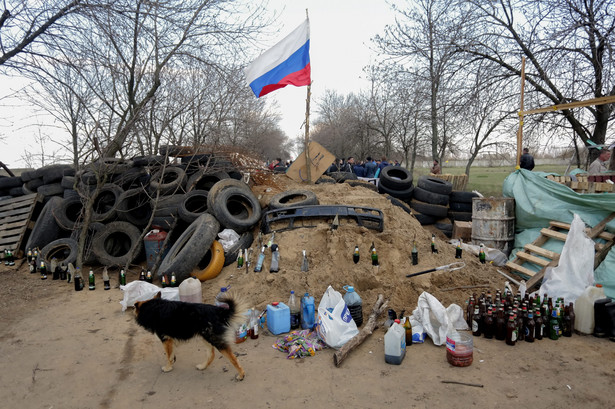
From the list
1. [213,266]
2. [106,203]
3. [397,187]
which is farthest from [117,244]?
[397,187]

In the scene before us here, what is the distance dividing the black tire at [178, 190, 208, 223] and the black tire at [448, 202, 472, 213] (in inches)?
264

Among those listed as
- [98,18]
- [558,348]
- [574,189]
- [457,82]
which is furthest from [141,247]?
[457,82]

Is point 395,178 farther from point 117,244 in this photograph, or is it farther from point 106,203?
point 106,203

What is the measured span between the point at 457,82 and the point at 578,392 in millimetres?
11251

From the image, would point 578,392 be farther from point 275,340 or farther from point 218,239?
point 218,239

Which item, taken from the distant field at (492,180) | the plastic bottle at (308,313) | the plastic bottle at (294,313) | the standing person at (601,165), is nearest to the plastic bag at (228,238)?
the plastic bottle at (294,313)

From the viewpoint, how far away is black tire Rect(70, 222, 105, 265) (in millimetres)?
8476

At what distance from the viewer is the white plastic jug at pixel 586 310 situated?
16.0 feet

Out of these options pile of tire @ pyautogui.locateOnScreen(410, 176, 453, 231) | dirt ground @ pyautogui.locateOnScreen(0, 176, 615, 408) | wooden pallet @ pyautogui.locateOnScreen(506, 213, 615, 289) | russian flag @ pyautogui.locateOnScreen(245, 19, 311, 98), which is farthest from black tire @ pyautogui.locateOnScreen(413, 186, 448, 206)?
russian flag @ pyautogui.locateOnScreen(245, 19, 311, 98)

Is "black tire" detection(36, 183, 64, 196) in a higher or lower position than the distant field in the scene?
lower

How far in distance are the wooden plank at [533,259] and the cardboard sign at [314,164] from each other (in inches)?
214

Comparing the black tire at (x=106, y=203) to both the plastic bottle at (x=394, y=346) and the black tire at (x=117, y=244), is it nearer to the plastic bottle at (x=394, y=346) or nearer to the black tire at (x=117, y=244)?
the black tire at (x=117, y=244)

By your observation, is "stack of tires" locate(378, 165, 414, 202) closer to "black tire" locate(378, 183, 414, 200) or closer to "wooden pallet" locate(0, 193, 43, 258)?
"black tire" locate(378, 183, 414, 200)

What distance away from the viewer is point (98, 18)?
23.6 feet
